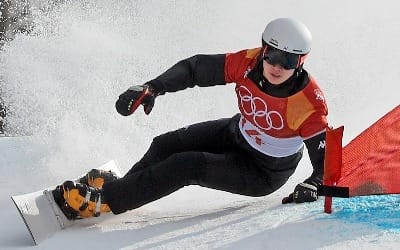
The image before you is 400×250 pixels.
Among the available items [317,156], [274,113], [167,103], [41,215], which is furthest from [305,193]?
[167,103]

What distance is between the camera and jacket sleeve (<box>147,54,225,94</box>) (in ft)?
10.7

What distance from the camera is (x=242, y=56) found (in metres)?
3.29

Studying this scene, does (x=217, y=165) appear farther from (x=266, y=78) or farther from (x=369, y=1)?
(x=369, y=1)

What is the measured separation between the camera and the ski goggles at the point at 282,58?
2.93 metres

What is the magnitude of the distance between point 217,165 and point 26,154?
1759 millimetres

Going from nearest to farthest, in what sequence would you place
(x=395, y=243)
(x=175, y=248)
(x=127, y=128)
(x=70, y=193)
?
(x=395, y=243) < (x=175, y=248) < (x=70, y=193) < (x=127, y=128)

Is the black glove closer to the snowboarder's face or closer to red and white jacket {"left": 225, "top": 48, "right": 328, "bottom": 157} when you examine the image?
red and white jacket {"left": 225, "top": 48, "right": 328, "bottom": 157}

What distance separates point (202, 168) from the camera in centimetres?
307

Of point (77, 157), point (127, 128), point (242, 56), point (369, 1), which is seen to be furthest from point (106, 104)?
point (369, 1)

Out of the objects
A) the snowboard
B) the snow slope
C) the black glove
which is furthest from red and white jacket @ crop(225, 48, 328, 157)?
the snowboard

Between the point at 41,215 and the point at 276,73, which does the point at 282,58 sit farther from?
the point at 41,215

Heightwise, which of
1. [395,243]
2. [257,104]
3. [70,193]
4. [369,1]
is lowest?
[395,243]

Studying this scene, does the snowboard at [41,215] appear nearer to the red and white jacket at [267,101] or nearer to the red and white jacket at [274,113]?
the red and white jacket at [267,101]

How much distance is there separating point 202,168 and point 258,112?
14.9 inches
